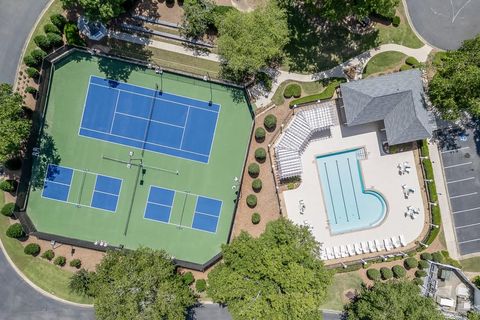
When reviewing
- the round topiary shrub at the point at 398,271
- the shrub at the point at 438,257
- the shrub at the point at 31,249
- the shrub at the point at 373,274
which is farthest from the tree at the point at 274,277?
the shrub at the point at 31,249

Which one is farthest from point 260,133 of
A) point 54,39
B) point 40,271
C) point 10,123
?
point 40,271

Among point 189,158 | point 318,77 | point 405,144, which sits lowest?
point 189,158

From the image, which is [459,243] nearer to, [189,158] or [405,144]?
A: [405,144]

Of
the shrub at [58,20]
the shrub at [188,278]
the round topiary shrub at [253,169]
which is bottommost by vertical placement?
the shrub at [188,278]

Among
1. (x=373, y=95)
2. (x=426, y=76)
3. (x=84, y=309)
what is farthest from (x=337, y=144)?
(x=84, y=309)

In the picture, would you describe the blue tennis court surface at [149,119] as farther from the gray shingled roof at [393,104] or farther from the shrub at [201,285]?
the gray shingled roof at [393,104]

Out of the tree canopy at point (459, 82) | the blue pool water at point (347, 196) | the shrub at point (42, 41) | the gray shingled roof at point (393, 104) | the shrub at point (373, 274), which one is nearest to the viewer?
the tree canopy at point (459, 82)

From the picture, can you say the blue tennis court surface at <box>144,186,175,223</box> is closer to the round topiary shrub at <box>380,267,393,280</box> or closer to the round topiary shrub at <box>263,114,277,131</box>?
the round topiary shrub at <box>263,114,277,131</box>
